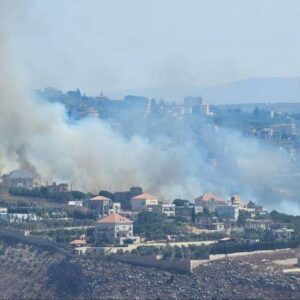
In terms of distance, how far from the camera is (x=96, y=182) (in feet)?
219

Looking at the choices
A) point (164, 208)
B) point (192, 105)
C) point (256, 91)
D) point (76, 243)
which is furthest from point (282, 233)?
point (256, 91)

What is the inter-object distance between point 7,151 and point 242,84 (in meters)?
98.2

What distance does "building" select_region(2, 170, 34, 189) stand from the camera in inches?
2555

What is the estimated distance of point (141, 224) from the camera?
186 feet

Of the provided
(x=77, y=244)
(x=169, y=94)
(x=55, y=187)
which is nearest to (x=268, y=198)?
(x=55, y=187)

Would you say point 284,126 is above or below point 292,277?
above

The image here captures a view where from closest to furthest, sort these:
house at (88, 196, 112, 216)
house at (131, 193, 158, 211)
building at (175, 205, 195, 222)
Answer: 1. building at (175, 205, 195, 222)
2. house at (88, 196, 112, 216)
3. house at (131, 193, 158, 211)

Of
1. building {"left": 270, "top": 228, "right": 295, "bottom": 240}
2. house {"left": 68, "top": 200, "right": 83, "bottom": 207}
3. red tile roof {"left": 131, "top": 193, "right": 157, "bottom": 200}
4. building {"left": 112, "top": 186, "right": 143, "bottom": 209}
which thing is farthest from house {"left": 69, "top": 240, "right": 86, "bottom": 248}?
building {"left": 112, "top": 186, "right": 143, "bottom": 209}

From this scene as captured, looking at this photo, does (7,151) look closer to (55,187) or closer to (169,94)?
(55,187)

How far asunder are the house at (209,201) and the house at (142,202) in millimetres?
1550

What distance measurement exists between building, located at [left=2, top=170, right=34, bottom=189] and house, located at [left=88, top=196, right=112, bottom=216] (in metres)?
4.50

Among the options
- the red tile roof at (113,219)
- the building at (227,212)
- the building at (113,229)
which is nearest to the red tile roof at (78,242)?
the building at (113,229)

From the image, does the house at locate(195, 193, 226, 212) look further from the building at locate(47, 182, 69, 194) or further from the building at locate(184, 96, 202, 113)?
the building at locate(184, 96, 202, 113)

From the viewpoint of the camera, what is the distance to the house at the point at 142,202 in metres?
60.5
